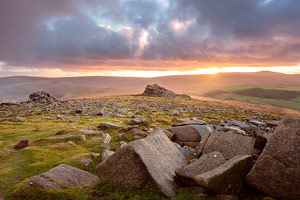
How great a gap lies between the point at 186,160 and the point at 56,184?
6555mm

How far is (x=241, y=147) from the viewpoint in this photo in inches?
399

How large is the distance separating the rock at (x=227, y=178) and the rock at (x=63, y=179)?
4848 millimetres

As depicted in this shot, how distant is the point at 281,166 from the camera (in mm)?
6359

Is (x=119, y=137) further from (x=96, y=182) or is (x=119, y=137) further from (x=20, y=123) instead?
(x=20, y=123)

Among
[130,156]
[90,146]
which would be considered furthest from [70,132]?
[130,156]

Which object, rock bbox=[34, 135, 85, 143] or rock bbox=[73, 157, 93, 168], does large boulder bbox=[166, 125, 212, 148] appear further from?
rock bbox=[34, 135, 85, 143]

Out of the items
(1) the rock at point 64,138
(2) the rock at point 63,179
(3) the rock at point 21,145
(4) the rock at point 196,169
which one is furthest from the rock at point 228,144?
(3) the rock at point 21,145

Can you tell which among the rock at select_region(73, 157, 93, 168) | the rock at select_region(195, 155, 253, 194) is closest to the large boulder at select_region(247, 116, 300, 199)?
the rock at select_region(195, 155, 253, 194)

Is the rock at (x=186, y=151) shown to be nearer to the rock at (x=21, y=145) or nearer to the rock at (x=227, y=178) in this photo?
the rock at (x=227, y=178)

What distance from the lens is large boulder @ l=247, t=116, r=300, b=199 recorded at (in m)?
6.21

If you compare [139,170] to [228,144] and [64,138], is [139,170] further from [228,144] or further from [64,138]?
[64,138]

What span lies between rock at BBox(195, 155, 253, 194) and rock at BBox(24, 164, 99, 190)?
4.85 m

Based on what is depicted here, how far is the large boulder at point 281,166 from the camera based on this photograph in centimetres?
621

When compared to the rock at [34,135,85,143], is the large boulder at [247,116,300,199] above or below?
above
